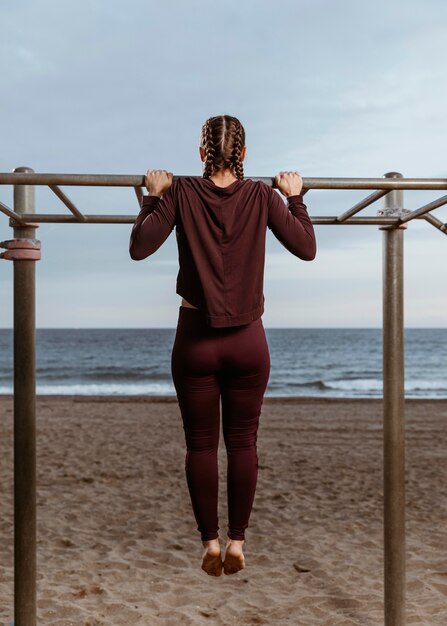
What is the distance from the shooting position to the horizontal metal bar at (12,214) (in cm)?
272

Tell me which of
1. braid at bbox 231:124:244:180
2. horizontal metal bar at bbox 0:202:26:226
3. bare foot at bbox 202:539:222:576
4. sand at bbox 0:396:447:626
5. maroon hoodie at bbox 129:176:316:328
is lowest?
sand at bbox 0:396:447:626

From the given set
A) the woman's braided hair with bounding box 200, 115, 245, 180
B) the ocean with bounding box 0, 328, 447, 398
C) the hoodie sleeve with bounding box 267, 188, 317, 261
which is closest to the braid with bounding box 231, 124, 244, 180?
the woman's braided hair with bounding box 200, 115, 245, 180

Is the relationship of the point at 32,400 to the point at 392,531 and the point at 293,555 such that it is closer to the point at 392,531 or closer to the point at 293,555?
the point at 392,531

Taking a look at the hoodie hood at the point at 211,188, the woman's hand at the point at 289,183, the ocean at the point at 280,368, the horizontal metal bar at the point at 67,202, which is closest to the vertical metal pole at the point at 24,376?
the horizontal metal bar at the point at 67,202

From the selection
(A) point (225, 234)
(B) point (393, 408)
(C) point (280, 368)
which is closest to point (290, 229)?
(A) point (225, 234)

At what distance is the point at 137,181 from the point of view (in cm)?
221

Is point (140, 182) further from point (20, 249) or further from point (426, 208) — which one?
point (426, 208)

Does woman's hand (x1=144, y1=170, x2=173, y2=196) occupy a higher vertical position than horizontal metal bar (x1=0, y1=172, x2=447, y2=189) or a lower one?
lower

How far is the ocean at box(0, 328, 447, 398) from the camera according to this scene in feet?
76.0

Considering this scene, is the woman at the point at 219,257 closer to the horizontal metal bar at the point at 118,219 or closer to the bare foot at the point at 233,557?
the bare foot at the point at 233,557

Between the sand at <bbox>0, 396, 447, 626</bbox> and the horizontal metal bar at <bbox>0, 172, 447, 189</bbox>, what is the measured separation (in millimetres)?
2722

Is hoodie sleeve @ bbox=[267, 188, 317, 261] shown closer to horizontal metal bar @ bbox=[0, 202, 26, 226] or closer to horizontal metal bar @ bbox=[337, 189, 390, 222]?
horizontal metal bar @ bbox=[337, 189, 390, 222]

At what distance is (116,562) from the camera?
495 cm

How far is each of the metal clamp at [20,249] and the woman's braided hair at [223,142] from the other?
1.19 metres
